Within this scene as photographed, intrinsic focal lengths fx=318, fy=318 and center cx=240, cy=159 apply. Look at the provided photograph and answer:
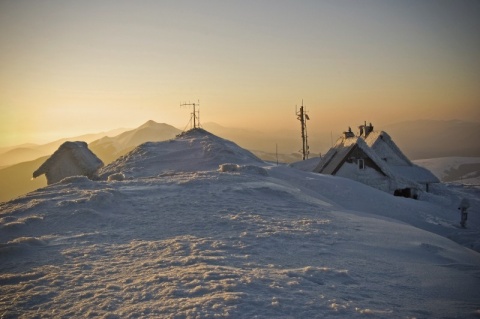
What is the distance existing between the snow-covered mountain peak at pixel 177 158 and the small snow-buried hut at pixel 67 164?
6.45 m

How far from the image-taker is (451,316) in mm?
3592

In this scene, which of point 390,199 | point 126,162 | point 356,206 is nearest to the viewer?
point 356,206

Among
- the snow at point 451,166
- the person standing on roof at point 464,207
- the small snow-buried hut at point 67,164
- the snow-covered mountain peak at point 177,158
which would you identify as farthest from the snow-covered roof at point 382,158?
the snow at point 451,166

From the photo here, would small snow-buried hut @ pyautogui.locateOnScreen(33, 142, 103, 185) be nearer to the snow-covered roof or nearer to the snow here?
the snow-covered roof

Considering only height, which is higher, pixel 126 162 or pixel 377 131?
pixel 377 131

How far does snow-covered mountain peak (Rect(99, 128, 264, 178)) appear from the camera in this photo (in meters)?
15.8

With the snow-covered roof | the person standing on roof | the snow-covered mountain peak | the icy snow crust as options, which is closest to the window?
the snow-covered roof

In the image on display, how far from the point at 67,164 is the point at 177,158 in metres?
11.7

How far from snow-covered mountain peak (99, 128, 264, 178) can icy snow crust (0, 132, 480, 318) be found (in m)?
6.26

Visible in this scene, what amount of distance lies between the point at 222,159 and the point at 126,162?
17.4 ft

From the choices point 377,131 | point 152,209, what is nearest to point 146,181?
point 152,209

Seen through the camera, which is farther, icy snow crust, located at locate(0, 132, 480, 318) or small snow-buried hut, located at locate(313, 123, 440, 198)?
small snow-buried hut, located at locate(313, 123, 440, 198)

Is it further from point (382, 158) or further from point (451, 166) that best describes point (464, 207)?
point (451, 166)

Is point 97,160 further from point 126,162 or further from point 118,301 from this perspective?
point 118,301
